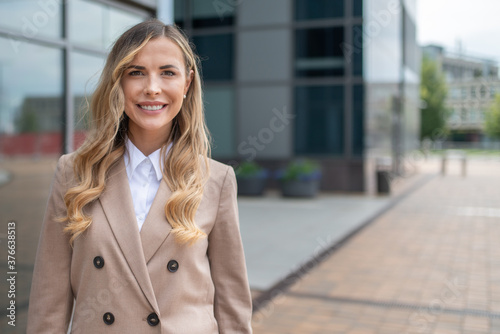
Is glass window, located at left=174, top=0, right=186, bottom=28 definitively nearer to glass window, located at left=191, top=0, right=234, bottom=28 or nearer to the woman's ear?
glass window, located at left=191, top=0, right=234, bottom=28

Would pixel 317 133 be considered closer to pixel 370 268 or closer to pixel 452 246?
pixel 452 246

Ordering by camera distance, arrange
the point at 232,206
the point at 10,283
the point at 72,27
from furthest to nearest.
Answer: the point at 72,27
the point at 10,283
the point at 232,206

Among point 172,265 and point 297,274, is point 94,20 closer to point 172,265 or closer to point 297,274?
point 297,274

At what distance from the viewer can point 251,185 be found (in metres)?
14.4

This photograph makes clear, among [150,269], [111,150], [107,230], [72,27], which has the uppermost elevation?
[72,27]

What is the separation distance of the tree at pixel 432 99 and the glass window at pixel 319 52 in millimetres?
24610

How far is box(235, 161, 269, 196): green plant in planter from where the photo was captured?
46.9 ft

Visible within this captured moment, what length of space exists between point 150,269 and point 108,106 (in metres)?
0.47

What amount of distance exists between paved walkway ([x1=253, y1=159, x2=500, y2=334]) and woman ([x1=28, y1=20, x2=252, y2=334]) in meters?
3.11

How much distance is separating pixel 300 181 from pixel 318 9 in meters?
4.91

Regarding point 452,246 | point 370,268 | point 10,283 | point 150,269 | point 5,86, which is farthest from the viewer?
point 452,246

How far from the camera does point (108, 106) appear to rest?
1.49 m

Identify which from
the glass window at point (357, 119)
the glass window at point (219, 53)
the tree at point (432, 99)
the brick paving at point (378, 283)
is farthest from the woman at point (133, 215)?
the tree at point (432, 99)

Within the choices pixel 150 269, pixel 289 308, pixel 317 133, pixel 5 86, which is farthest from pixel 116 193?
pixel 317 133
